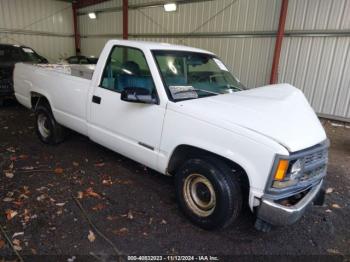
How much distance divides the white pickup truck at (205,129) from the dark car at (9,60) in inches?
183

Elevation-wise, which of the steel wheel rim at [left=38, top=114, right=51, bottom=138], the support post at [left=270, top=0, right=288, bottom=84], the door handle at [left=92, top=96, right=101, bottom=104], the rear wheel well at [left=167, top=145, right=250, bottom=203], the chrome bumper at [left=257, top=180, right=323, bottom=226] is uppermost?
the support post at [left=270, top=0, right=288, bottom=84]

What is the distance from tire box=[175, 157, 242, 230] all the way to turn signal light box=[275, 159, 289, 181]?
454 mm

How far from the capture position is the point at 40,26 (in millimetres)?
15133

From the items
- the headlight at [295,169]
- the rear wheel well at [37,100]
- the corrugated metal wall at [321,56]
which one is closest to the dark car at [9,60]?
the rear wheel well at [37,100]

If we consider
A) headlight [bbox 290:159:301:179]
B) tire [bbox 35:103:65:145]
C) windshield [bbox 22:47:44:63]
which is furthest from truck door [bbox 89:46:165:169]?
windshield [bbox 22:47:44:63]

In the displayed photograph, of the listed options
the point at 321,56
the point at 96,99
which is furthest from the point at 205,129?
the point at 321,56

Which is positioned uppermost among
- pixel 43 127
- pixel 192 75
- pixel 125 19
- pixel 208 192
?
pixel 125 19

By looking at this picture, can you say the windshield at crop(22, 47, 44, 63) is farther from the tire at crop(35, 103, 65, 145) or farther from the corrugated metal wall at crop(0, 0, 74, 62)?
the corrugated metal wall at crop(0, 0, 74, 62)

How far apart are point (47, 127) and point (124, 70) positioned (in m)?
2.41

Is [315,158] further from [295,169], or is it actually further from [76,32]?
[76,32]

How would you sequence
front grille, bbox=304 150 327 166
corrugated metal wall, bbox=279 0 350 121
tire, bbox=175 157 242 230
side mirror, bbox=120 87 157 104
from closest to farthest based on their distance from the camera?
front grille, bbox=304 150 327 166 → tire, bbox=175 157 242 230 → side mirror, bbox=120 87 157 104 → corrugated metal wall, bbox=279 0 350 121

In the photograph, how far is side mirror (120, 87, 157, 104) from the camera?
283cm

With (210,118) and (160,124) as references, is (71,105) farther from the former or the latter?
(210,118)

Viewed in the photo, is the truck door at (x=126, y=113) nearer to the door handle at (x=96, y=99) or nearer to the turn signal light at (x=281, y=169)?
the door handle at (x=96, y=99)
